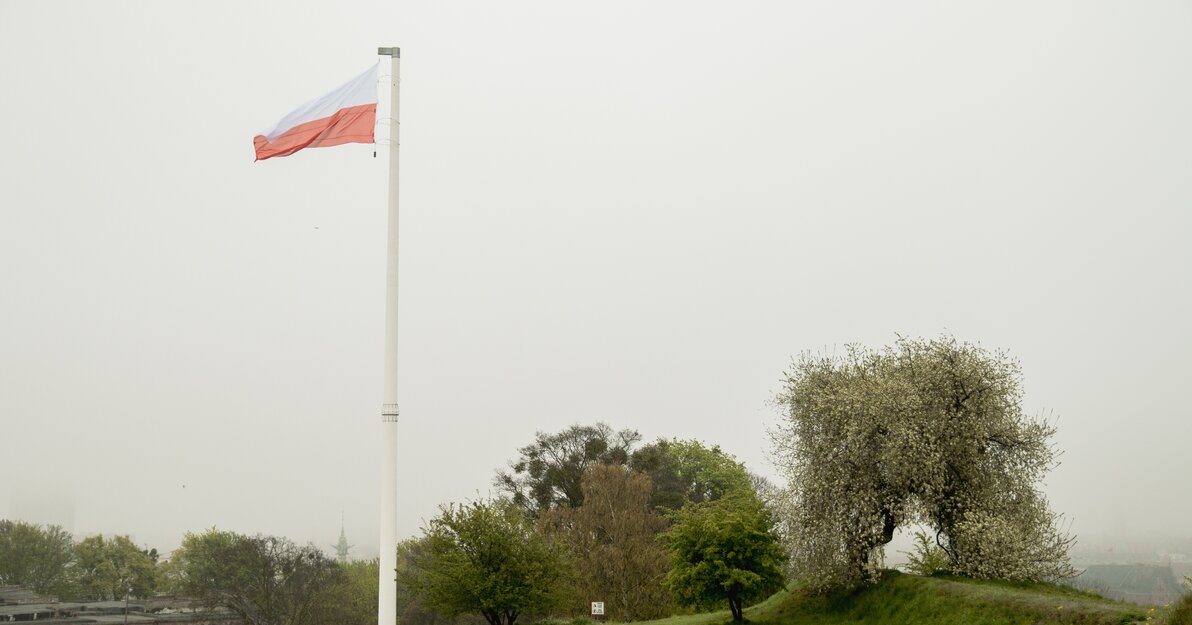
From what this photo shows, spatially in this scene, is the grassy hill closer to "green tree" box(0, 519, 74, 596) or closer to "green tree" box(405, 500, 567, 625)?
"green tree" box(405, 500, 567, 625)

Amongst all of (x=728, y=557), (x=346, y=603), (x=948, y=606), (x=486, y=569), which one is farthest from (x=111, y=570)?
(x=948, y=606)

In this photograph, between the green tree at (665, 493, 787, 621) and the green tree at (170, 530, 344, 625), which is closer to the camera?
the green tree at (665, 493, 787, 621)

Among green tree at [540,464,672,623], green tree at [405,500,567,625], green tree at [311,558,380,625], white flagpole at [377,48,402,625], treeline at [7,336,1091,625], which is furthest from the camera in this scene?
green tree at [311,558,380,625]

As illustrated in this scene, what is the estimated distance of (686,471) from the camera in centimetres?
9475

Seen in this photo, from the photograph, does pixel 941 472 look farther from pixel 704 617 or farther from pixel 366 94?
pixel 366 94

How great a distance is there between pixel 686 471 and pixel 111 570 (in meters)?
61.5

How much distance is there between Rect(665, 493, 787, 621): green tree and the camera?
39.0m

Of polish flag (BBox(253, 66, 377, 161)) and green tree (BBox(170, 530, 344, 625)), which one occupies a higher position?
polish flag (BBox(253, 66, 377, 161))

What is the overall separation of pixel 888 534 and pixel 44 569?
292 feet

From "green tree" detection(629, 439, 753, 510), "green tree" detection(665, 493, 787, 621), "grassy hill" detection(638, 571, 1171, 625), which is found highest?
"green tree" detection(629, 439, 753, 510)

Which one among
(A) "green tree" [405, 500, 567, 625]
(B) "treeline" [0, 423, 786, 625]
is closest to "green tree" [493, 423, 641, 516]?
(B) "treeline" [0, 423, 786, 625]

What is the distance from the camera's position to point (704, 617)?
145 ft

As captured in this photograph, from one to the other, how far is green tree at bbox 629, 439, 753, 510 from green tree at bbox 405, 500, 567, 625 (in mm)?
34356

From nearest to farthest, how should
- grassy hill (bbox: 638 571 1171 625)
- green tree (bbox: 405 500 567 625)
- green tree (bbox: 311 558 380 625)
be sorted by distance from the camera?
grassy hill (bbox: 638 571 1171 625), green tree (bbox: 405 500 567 625), green tree (bbox: 311 558 380 625)
